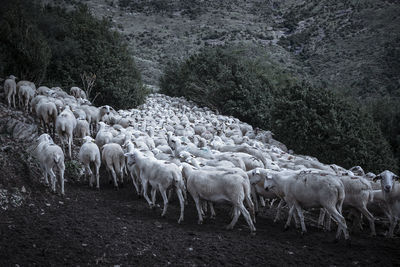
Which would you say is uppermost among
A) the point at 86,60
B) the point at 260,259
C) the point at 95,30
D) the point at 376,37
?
the point at 376,37

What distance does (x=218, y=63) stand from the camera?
3694 cm

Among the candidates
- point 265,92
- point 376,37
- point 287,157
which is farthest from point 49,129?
point 376,37

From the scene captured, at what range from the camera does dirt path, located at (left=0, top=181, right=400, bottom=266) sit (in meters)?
6.83

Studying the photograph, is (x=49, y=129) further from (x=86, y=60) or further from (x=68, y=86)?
(x=86, y=60)

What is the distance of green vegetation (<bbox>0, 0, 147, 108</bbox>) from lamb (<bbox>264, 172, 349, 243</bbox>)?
1485 cm

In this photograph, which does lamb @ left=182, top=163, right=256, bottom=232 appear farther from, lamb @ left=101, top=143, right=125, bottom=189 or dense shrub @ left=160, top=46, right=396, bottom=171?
dense shrub @ left=160, top=46, right=396, bottom=171

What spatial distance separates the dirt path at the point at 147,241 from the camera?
6.83 m

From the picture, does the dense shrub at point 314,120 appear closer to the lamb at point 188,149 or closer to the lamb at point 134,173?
the lamb at point 188,149

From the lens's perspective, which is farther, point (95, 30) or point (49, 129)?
point (95, 30)

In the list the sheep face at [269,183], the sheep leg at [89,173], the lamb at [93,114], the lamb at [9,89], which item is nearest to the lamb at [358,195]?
the sheep face at [269,183]

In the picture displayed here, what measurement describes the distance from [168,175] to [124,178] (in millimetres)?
4050

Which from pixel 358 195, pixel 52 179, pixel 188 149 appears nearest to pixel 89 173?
pixel 52 179

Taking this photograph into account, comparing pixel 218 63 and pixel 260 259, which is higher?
pixel 218 63

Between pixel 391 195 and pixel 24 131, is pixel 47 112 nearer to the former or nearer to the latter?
pixel 24 131
